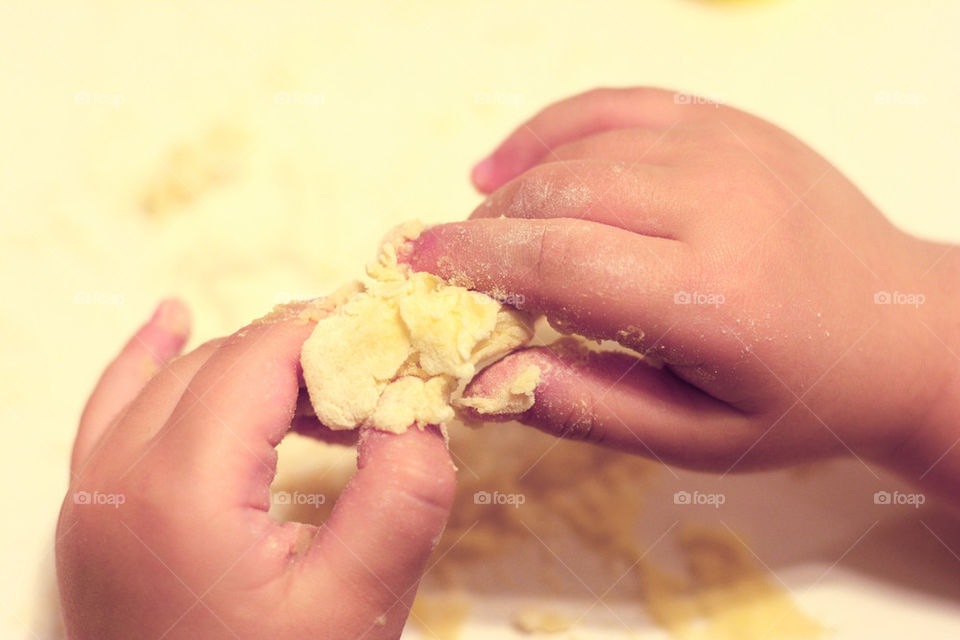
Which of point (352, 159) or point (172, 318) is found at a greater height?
point (352, 159)

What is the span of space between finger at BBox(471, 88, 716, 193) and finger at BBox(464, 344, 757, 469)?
0.33m

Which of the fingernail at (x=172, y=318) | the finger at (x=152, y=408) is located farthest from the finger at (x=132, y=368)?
the finger at (x=152, y=408)

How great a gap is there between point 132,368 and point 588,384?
0.59 m

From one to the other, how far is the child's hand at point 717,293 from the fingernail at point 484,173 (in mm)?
161

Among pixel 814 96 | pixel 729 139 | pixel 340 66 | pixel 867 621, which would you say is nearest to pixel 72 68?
pixel 340 66

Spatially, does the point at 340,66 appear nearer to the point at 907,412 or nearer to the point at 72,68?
the point at 72,68

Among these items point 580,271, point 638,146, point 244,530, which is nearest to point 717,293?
point 580,271

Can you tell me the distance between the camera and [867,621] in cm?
96

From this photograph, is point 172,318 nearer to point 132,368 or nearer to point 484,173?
point 132,368

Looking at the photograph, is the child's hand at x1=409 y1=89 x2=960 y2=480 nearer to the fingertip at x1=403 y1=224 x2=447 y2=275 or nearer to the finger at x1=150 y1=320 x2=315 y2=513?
the fingertip at x1=403 y1=224 x2=447 y2=275

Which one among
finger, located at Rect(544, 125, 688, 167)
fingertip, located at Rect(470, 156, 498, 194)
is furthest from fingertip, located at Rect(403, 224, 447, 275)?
fingertip, located at Rect(470, 156, 498, 194)

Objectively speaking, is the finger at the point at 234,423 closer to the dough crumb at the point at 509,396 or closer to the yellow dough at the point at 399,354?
the yellow dough at the point at 399,354

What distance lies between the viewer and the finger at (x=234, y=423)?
2.18ft

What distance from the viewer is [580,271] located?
68 centimetres
